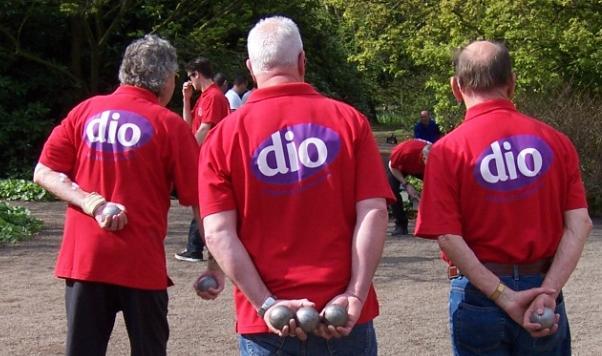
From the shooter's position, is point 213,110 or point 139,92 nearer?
point 139,92

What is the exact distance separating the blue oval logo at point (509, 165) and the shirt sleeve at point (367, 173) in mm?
486

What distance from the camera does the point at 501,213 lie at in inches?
151

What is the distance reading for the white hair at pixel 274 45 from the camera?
3486 millimetres

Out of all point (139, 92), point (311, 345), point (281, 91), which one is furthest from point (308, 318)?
point (139, 92)

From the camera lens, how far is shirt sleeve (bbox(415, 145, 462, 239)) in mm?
3816

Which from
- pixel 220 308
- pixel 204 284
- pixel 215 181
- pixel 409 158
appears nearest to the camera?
pixel 215 181

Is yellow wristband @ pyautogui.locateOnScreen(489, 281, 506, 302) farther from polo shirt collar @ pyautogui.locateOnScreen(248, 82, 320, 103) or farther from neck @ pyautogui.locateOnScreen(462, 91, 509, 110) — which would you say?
polo shirt collar @ pyautogui.locateOnScreen(248, 82, 320, 103)

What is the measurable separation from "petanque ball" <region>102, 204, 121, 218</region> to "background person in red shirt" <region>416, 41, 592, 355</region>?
1.32 m

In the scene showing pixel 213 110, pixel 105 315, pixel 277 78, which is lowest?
pixel 105 315

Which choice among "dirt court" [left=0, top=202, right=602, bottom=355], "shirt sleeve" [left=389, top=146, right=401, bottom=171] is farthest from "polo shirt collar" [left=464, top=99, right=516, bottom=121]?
"shirt sleeve" [left=389, top=146, right=401, bottom=171]

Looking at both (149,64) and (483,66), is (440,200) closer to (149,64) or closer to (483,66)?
(483,66)

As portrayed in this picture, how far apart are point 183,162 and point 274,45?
49.4 inches

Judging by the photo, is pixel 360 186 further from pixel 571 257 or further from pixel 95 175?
pixel 95 175

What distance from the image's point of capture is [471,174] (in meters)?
→ 3.83
